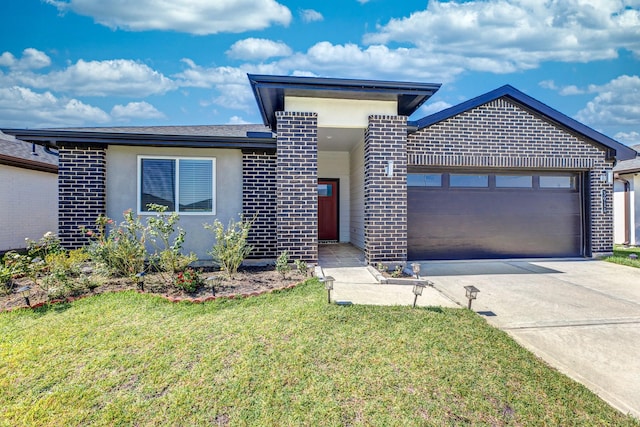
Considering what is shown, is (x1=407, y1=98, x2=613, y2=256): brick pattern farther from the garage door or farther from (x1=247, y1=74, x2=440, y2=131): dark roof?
(x1=247, y1=74, x2=440, y2=131): dark roof

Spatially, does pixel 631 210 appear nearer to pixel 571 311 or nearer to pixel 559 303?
pixel 559 303

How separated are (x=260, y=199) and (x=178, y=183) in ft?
6.26

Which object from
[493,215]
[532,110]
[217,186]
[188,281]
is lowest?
[188,281]

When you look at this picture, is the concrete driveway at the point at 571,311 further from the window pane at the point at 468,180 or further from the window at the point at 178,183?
the window at the point at 178,183

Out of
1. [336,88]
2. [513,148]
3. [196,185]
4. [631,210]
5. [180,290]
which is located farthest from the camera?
[631,210]

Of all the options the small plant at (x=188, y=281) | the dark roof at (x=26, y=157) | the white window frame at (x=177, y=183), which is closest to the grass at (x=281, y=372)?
the small plant at (x=188, y=281)

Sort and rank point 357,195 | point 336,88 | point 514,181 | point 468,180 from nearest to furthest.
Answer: point 336,88
point 468,180
point 514,181
point 357,195

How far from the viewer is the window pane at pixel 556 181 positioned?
8.62 meters

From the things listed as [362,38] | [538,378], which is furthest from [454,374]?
[362,38]

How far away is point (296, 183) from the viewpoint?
677cm

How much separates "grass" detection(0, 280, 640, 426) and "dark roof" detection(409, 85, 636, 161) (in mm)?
5320

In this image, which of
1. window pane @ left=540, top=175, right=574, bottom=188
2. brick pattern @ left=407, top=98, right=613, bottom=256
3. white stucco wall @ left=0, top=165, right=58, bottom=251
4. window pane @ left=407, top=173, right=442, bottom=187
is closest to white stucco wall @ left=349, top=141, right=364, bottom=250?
window pane @ left=407, top=173, right=442, bottom=187

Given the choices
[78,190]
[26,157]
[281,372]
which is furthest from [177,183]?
[26,157]

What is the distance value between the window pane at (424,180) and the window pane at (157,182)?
5.77 m
